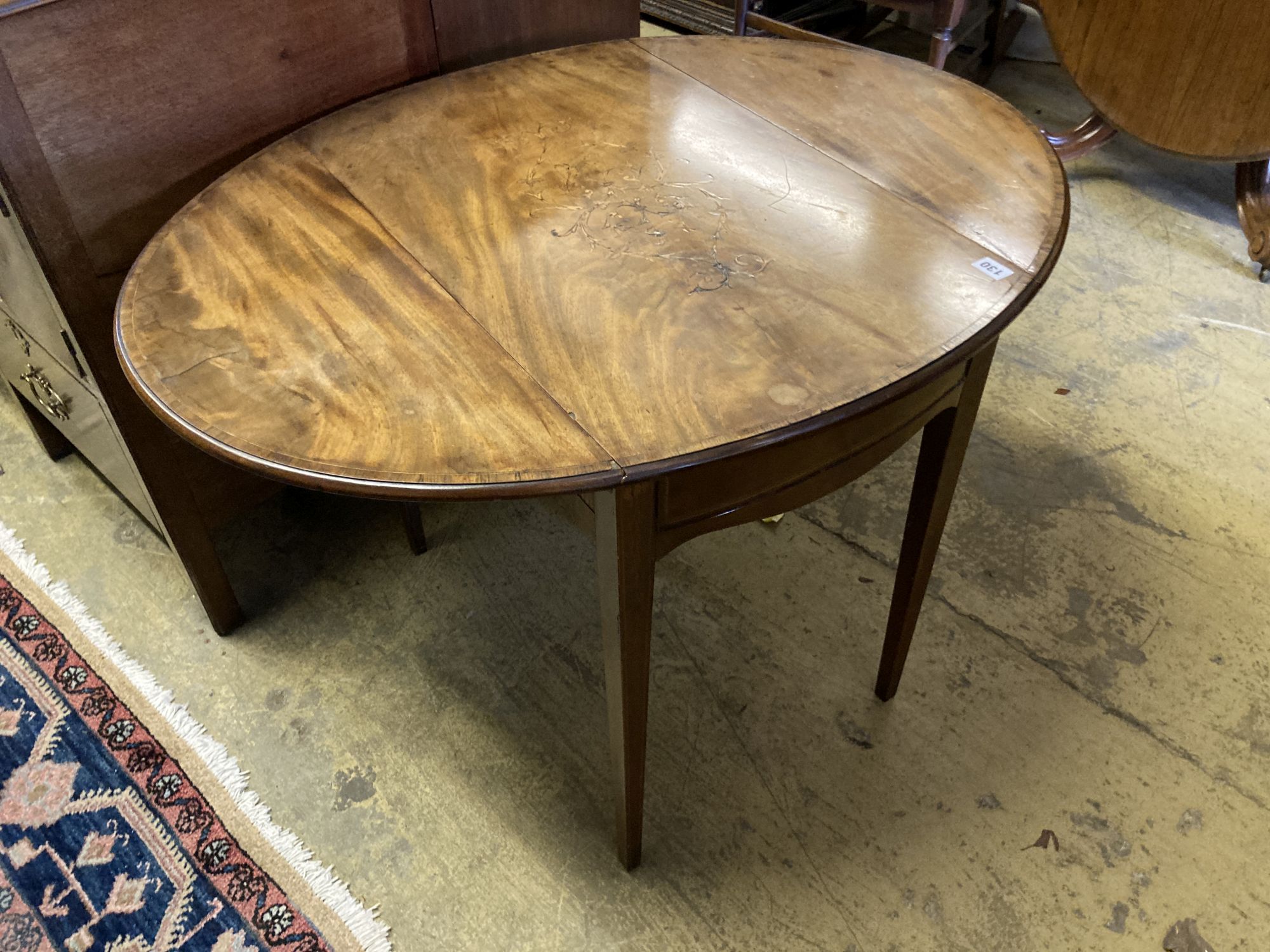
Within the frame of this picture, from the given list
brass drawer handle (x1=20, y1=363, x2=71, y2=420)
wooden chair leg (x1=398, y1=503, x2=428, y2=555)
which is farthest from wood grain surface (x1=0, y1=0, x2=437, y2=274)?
wooden chair leg (x1=398, y1=503, x2=428, y2=555)

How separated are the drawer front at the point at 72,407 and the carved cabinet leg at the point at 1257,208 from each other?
7.61ft

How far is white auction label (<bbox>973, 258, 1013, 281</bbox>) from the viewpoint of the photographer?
0.95 m

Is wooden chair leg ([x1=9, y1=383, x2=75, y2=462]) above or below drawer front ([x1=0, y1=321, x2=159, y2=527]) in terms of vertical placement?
below

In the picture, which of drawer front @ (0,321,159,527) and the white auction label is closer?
the white auction label

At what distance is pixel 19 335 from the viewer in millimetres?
1421

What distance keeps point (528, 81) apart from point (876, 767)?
1057 mm

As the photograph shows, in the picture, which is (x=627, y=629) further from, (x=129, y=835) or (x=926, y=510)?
(x=129, y=835)

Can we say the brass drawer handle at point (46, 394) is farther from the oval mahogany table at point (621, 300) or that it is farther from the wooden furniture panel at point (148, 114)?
the oval mahogany table at point (621, 300)

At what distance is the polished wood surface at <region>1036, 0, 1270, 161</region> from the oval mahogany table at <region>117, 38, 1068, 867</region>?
114 cm

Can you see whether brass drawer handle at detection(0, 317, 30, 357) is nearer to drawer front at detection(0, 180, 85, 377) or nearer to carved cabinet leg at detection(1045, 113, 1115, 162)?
drawer front at detection(0, 180, 85, 377)

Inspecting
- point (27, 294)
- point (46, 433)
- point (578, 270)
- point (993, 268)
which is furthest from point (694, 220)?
point (46, 433)

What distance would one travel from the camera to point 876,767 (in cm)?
134

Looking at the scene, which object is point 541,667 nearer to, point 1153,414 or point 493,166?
point 493,166

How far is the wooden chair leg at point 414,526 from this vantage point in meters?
1.57
